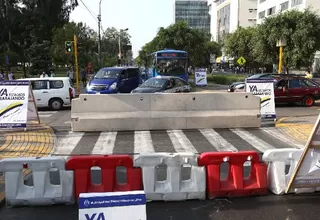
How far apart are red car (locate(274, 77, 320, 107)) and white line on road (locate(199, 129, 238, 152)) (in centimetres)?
761

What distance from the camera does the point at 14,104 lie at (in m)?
10.4

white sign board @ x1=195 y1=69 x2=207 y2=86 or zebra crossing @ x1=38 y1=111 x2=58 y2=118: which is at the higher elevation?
white sign board @ x1=195 y1=69 x2=207 y2=86

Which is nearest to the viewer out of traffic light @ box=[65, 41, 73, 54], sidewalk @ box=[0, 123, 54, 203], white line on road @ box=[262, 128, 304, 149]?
sidewalk @ box=[0, 123, 54, 203]

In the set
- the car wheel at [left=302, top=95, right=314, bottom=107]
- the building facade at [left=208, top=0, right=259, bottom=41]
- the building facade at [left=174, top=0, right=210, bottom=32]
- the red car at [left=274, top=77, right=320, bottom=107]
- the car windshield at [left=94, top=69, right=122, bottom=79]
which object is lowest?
the car wheel at [left=302, top=95, right=314, bottom=107]

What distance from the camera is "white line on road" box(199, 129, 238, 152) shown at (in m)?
8.45

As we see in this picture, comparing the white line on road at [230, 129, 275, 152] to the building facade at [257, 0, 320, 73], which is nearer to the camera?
the white line on road at [230, 129, 275, 152]

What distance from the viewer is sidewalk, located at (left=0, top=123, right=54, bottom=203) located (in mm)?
7891

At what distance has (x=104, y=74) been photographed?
68.1 feet

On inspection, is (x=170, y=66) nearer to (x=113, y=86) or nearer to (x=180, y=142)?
(x=113, y=86)

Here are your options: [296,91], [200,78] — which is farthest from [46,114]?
[200,78]

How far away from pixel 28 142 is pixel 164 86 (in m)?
7.92

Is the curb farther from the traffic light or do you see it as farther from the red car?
the traffic light

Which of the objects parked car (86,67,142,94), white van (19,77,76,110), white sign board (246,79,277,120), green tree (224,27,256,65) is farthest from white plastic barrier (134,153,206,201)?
green tree (224,27,256,65)

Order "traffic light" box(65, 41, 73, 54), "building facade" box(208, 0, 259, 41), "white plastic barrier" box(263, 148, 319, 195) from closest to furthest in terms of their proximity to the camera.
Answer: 1. "white plastic barrier" box(263, 148, 319, 195)
2. "traffic light" box(65, 41, 73, 54)
3. "building facade" box(208, 0, 259, 41)
